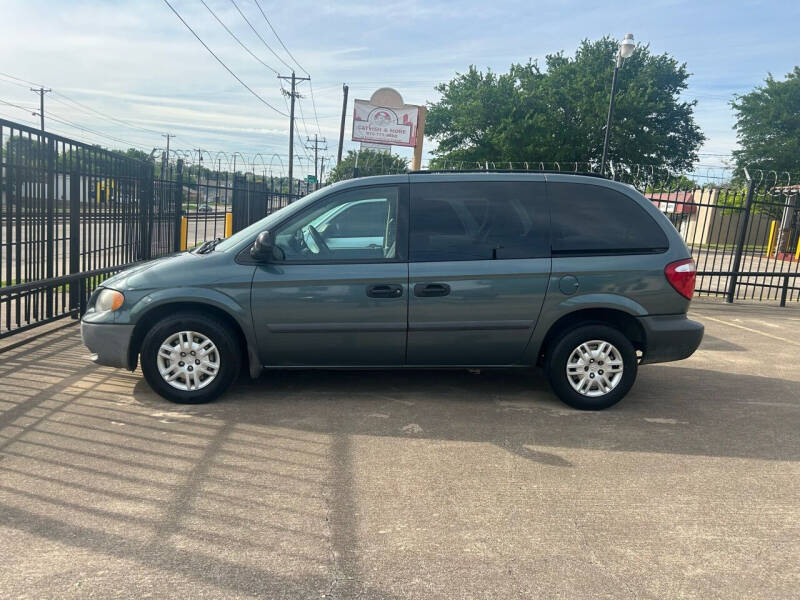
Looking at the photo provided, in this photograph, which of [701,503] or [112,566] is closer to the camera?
[112,566]

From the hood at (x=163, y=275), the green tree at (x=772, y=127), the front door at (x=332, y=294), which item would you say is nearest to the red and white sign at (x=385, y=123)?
the front door at (x=332, y=294)

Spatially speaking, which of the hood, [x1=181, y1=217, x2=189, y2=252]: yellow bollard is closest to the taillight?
the hood

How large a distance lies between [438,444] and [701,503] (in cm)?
164

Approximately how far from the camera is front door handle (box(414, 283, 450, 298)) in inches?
200

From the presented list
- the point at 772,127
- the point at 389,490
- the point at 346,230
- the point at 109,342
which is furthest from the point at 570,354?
the point at 772,127

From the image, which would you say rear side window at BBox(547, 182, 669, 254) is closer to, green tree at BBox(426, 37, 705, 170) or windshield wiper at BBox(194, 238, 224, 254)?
windshield wiper at BBox(194, 238, 224, 254)

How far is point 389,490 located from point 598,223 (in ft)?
9.29

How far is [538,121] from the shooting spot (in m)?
39.0

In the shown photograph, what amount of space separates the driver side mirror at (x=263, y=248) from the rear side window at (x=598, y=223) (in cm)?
223

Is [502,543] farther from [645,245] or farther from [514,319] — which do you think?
[645,245]

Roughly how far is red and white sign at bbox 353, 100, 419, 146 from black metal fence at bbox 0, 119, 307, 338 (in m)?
7.18

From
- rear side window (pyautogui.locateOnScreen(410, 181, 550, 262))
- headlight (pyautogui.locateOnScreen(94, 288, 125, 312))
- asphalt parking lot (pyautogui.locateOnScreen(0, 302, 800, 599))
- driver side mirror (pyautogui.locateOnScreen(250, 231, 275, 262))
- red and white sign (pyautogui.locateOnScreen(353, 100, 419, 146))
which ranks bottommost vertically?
asphalt parking lot (pyautogui.locateOnScreen(0, 302, 800, 599))

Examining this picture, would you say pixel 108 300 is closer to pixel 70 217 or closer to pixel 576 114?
pixel 70 217

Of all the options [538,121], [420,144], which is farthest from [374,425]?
[538,121]
